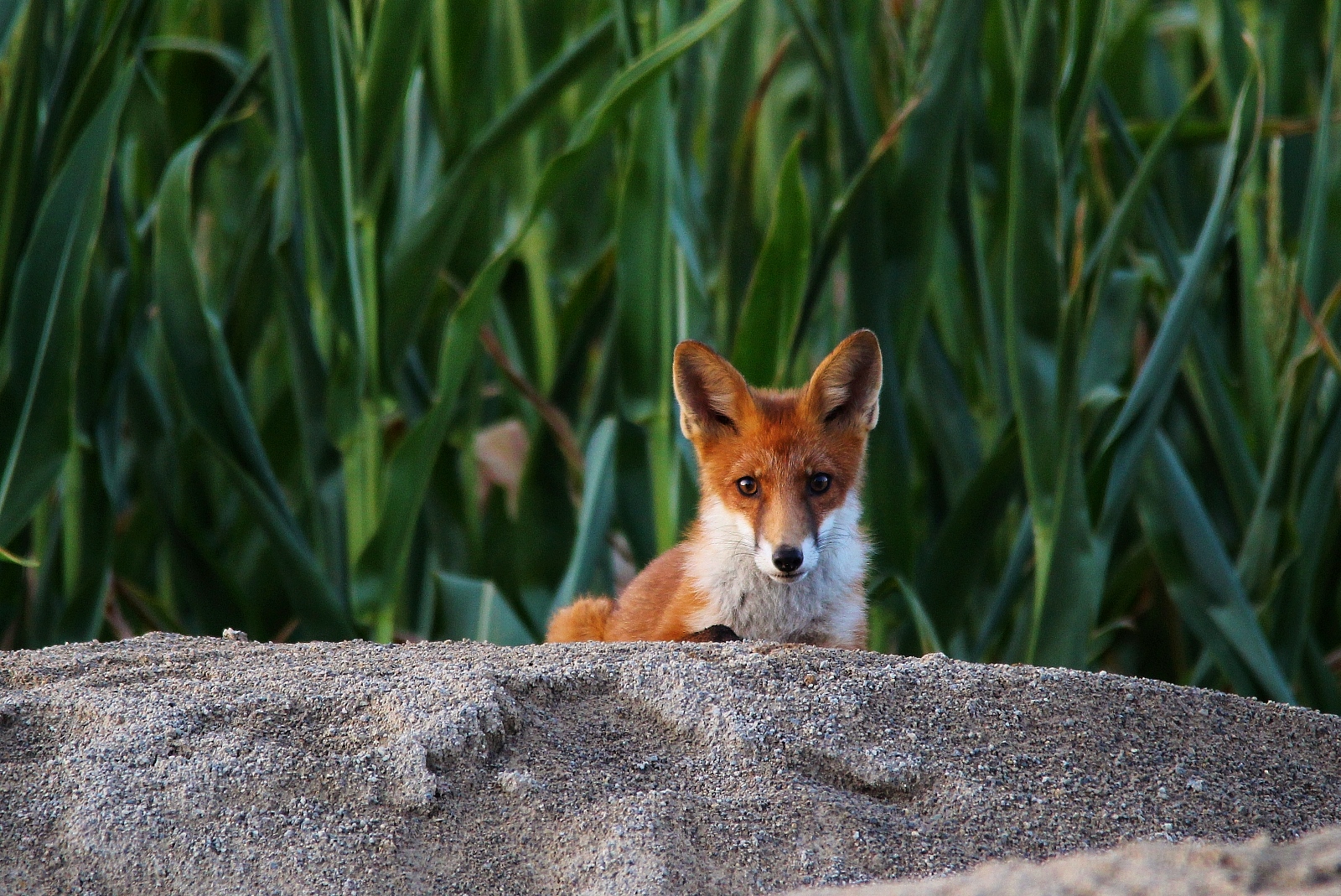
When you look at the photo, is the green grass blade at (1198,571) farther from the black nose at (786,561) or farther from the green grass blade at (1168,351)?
the black nose at (786,561)

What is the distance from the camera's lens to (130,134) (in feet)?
12.9

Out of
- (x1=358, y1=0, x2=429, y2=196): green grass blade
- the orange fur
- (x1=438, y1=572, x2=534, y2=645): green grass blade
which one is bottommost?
(x1=438, y1=572, x2=534, y2=645): green grass blade

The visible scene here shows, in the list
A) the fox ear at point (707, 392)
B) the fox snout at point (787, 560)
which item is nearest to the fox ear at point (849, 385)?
the fox ear at point (707, 392)

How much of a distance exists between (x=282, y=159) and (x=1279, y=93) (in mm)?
2885

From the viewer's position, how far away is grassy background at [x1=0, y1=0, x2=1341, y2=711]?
2.93 meters

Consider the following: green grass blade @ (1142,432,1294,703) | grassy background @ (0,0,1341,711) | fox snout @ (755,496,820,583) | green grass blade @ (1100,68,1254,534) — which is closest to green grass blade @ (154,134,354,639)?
grassy background @ (0,0,1341,711)

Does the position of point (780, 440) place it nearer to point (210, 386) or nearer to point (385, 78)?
point (385, 78)

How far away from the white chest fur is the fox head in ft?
0.06

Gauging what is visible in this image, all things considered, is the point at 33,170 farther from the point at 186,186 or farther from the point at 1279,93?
the point at 1279,93

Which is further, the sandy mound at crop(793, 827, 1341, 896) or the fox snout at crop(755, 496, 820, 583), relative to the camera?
the fox snout at crop(755, 496, 820, 583)

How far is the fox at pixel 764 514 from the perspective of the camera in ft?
9.42

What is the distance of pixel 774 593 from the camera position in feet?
9.54

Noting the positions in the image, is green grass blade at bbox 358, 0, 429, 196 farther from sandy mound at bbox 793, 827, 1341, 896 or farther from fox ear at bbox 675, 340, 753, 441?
sandy mound at bbox 793, 827, 1341, 896

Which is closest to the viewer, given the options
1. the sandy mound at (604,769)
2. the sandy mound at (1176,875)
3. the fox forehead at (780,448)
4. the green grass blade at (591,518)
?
the sandy mound at (1176,875)
